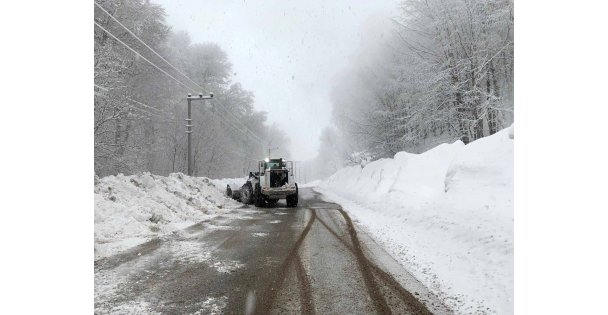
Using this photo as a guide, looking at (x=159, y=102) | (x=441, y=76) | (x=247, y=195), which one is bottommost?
(x=247, y=195)

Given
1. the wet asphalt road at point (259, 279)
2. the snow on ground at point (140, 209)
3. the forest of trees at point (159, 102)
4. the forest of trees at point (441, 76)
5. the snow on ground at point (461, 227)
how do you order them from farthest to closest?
the forest of trees at point (159, 102) < the forest of trees at point (441, 76) < the snow on ground at point (140, 209) < the snow on ground at point (461, 227) < the wet asphalt road at point (259, 279)

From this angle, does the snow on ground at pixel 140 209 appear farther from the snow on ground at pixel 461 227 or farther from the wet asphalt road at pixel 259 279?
the snow on ground at pixel 461 227

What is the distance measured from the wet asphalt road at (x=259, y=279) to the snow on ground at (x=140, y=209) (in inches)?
32.1

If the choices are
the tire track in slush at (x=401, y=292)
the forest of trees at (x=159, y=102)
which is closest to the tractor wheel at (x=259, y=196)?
the forest of trees at (x=159, y=102)

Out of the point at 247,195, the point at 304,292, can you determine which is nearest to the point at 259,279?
the point at 304,292

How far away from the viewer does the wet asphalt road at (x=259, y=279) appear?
3.62 meters

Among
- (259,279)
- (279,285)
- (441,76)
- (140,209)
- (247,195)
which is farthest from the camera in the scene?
(247,195)

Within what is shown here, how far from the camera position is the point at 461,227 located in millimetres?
6629

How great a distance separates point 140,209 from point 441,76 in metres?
13.7

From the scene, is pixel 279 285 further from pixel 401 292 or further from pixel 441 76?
pixel 441 76

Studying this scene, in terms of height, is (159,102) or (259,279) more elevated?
(159,102)

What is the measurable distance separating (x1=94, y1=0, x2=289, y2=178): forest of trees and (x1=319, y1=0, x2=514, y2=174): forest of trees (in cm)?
1321

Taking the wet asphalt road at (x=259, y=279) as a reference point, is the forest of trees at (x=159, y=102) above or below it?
above
